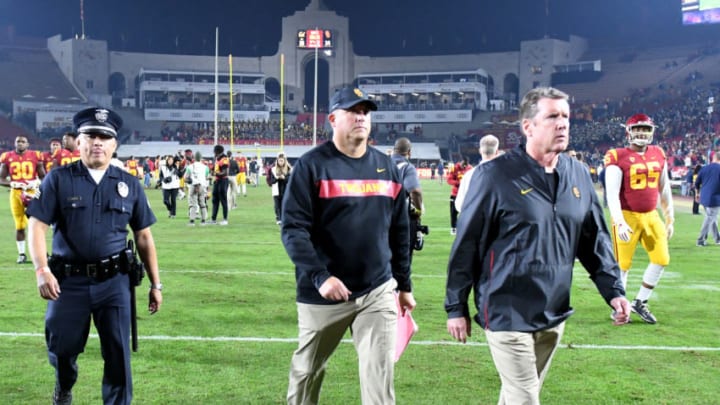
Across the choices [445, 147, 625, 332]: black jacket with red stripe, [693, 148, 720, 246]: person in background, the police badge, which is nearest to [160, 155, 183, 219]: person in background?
[693, 148, 720, 246]: person in background

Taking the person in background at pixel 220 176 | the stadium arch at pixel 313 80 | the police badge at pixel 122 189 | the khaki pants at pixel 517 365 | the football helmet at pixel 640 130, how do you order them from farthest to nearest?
the stadium arch at pixel 313 80, the person in background at pixel 220 176, the football helmet at pixel 640 130, the police badge at pixel 122 189, the khaki pants at pixel 517 365

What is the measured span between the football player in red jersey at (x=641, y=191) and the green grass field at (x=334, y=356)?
0.78 metres

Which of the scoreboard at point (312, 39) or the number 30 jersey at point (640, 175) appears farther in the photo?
the scoreboard at point (312, 39)

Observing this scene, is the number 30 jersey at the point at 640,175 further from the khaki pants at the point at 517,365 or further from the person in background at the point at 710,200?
the person in background at the point at 710,200

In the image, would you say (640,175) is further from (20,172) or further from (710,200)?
(20,172)

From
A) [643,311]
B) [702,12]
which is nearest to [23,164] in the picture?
[643,311]

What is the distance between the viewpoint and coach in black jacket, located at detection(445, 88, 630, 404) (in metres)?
3.63

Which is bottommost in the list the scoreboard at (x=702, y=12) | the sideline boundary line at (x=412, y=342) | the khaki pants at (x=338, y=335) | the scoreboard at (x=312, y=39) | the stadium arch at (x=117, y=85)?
the sideline boundary line at (x=412, y=342)

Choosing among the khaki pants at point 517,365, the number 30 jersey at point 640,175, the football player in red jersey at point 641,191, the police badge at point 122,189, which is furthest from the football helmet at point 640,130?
the police badge at point 122,189

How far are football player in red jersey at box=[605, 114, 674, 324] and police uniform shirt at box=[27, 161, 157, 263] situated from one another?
5.25 meters

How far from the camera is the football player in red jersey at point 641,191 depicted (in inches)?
316

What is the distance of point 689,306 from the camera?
9.27 metres

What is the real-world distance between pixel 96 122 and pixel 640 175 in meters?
5.79

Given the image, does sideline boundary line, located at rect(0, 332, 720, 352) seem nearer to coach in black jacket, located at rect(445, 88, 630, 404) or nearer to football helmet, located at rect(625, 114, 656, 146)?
football helmet, located at rect(625, 114, 656, 146)
